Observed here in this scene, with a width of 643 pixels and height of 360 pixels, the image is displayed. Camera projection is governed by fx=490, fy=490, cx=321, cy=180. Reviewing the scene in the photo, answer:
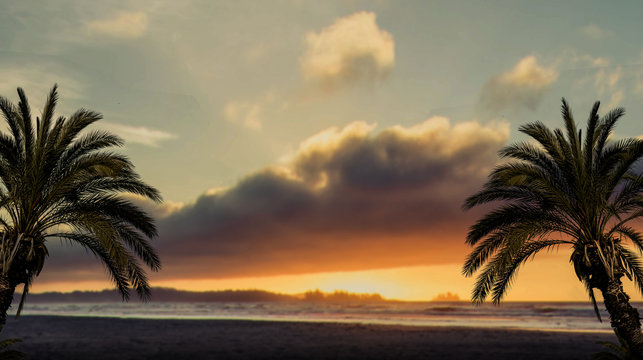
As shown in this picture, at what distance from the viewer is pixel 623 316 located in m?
18.1

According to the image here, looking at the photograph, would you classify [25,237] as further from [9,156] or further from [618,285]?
[618,285]

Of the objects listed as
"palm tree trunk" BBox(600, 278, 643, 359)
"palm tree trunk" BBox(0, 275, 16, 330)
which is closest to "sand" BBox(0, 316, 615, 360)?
"palm tree trunk" BBox(600, 278, 643, 359)

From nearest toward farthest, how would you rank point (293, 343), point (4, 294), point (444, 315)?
point (4, 294) < point (293, 343) < point (444, 315)

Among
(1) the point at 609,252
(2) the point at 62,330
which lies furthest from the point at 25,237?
(2) the point at 62,330

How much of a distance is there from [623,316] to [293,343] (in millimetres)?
21766

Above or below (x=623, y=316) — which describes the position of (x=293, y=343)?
below

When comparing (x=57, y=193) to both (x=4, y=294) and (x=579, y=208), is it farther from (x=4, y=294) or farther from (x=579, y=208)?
(x=579, y=208)

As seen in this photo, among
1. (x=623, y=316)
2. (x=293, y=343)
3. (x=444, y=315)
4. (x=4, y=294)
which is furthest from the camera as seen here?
(x=444, y=315)

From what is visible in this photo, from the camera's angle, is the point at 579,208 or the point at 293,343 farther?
the point at 293,343

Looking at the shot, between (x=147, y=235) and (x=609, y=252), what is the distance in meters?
17.7

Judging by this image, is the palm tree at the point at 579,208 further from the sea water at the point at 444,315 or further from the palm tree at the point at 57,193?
the sea water at the point at 444,315

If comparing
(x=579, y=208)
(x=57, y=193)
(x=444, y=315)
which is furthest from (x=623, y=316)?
(x=444, y=315)

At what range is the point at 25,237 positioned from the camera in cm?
1708

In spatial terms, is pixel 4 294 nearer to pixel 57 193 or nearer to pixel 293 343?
pixel 57 193
